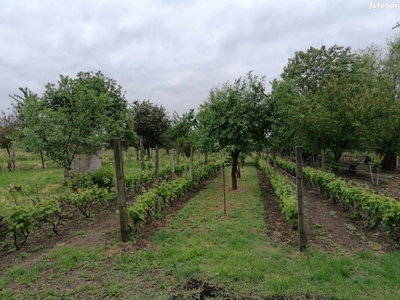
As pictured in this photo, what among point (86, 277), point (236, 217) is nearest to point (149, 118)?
point (236, 217)

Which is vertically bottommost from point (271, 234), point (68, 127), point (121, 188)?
point (271, 234)

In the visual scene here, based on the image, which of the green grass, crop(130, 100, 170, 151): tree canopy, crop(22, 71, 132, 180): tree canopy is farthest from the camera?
crop(130, 100, 170, 151): tree canopy

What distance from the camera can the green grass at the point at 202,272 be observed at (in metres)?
3.37

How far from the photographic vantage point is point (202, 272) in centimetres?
383

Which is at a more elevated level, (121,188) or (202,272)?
(121,188)

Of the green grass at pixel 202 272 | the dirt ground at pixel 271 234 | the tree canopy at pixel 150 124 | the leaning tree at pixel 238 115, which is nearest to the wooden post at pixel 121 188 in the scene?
the dirt ground at pixel 271 234

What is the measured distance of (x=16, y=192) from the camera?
940 cm

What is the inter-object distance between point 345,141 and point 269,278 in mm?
15294

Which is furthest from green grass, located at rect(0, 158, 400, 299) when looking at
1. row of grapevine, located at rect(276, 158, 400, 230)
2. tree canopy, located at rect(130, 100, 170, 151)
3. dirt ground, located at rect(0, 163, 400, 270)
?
tree canopy, located at rect(130, 100, 170, 151)

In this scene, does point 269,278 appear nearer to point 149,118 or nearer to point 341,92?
point 341,92

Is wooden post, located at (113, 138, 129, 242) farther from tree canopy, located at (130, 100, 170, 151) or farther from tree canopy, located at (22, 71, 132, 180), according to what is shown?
tree canopy, located at (130, 100, 170, 151)

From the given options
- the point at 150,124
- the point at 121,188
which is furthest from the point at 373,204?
the point at 150,124

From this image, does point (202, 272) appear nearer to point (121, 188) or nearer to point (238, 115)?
point (121, 188)

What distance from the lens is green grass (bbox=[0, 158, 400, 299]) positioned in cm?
337
